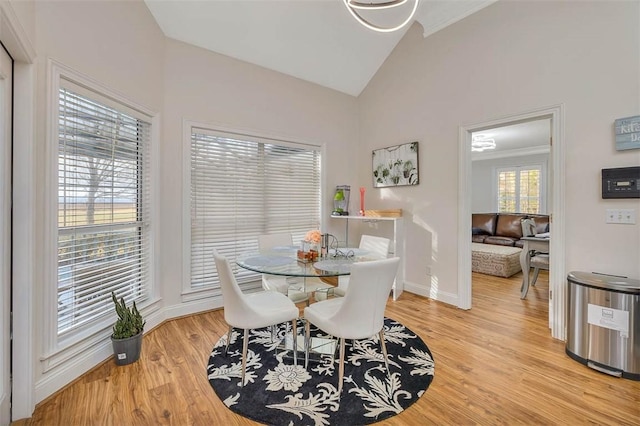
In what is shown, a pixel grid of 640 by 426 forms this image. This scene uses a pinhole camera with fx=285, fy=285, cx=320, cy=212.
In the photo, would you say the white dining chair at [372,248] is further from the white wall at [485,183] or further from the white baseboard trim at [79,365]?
the white wall at [485,183]

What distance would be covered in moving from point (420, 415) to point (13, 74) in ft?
10.0

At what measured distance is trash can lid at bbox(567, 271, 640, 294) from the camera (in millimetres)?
2020

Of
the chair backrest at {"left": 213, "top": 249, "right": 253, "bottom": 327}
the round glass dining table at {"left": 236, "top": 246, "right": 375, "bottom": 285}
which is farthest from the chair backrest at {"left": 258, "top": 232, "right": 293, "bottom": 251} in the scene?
the chair backrest at {"left": 213, "top": 249, "right": 253, "bottom": 327}

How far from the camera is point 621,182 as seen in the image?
225 cm

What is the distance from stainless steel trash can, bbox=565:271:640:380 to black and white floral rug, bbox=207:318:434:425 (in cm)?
115

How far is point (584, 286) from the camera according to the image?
219 centimetres

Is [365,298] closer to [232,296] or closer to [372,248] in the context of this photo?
[232,296]

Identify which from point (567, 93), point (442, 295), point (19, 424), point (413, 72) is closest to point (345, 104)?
point (413, 72)

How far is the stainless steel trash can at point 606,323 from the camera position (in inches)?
78.7

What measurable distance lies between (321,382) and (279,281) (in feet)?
3.70

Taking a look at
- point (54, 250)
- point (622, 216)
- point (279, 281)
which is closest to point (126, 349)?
point (54, 250)

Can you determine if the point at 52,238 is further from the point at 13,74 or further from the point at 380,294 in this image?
the point at 380,294

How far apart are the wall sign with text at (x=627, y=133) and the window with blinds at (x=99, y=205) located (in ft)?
13.3

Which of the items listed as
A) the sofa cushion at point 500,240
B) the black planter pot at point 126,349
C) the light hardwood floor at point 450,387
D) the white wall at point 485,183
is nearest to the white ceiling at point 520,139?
the white wall at point 485,183
